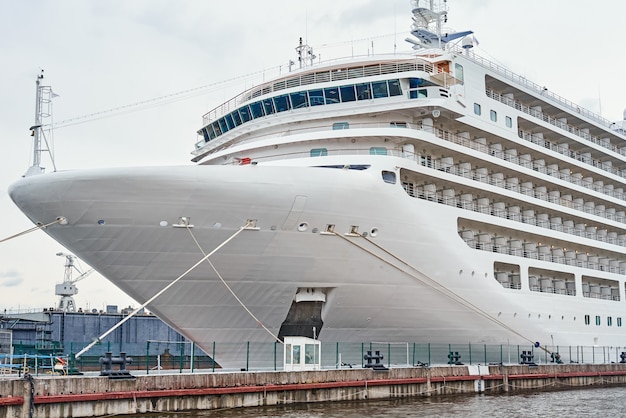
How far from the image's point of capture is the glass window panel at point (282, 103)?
27892 millimetres

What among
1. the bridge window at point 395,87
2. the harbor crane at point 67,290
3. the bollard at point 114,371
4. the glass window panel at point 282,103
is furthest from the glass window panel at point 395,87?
the harbor crane at point 67,290

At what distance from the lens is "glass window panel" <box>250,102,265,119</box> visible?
1128 inches

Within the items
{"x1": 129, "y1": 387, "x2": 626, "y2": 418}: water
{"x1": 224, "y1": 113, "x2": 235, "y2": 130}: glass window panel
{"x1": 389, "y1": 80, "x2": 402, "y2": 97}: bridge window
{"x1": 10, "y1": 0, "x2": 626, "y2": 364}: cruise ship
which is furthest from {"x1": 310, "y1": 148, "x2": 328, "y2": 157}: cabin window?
{"x1": 129, "y1": 387, "x2": 626, "y2": 418}: water

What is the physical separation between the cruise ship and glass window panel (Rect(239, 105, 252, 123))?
63mm

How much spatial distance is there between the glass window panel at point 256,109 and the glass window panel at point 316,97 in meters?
2.18

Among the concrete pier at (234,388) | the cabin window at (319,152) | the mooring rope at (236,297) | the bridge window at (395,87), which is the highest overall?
the bridge window at (395,87)

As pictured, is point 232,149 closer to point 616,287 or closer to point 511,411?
point 511,411

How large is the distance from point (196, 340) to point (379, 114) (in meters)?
10.4

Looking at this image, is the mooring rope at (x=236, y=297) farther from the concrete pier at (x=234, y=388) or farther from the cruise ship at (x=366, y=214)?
the concrete pier at (x=234, y=388)

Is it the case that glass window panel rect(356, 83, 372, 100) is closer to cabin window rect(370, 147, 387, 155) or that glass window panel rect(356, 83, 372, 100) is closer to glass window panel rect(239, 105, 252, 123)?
cabin window rect(370, 147, 387, 155)

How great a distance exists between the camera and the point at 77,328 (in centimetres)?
6397

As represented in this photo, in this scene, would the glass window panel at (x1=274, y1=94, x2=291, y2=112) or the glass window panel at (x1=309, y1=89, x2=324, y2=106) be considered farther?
the glass window panel at (x1=274, y1=94, x2=291, y2=112)

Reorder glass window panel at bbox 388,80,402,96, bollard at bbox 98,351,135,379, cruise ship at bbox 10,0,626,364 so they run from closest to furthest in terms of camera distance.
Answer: bollard at bbox 98,351,135,379 < cruise ship at bbox 10,0,626,364 < glass window panel at bbox 388,80,402,96

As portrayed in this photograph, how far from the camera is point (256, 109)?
2880 cm
